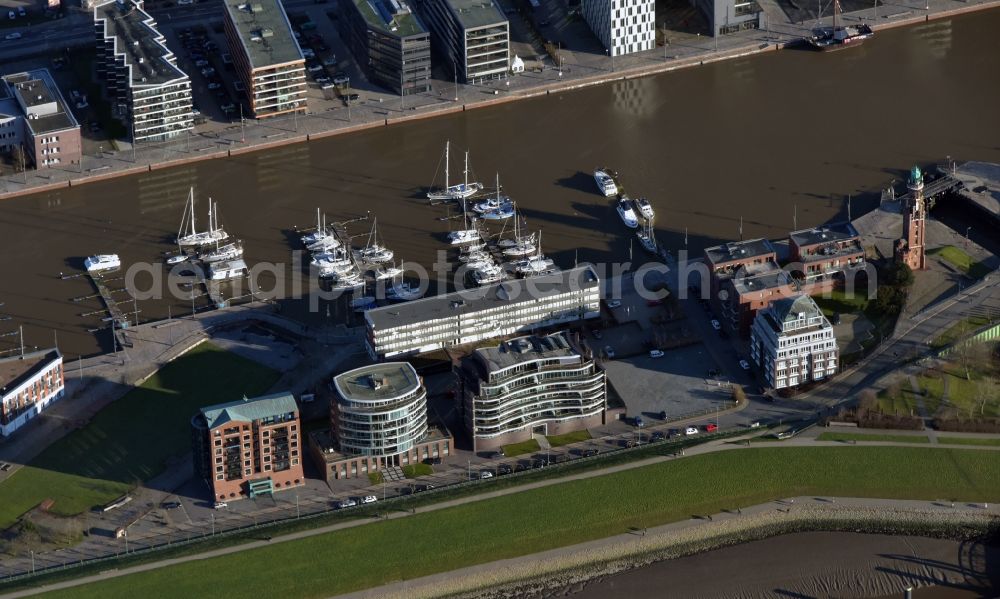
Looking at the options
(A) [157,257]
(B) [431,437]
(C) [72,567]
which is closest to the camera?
(C) [72,567]

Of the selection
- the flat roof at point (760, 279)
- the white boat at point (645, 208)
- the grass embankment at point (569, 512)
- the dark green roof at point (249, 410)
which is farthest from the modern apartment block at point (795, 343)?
the dark green roof at point (249, 410)

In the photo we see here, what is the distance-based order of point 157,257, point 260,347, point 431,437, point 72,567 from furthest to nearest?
1. point 157,257
2. point 260,347
3. point 431,437
4. point 72,567

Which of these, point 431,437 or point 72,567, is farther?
point 431,437

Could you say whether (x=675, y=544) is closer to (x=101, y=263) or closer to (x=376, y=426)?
(x=376, y=426)

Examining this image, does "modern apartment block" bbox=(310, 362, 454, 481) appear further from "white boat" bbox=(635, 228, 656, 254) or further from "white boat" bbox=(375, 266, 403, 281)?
"white boat" bbox=(635, 228, 656, 254)

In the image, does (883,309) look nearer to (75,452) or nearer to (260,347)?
(260,347)

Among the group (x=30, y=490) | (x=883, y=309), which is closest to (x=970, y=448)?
(x=883, y=309)

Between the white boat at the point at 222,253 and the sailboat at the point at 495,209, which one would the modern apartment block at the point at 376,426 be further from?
the sailboat at the point at 495,209

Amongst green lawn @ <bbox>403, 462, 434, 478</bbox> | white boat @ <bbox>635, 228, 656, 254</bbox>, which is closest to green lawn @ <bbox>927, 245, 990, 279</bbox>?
white boat @ <bbox>635, 228, 656, 254</bbox>
